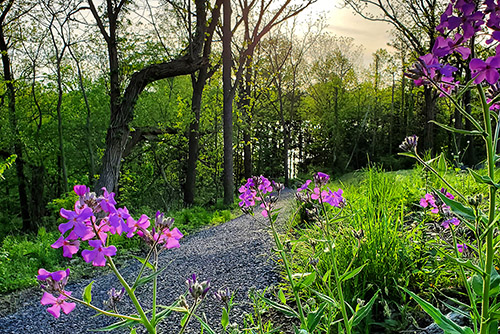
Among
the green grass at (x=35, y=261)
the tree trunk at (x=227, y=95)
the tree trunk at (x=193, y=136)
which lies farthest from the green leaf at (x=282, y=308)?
the tree trunk at (x=193, y=136)

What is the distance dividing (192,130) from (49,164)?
21.1ft

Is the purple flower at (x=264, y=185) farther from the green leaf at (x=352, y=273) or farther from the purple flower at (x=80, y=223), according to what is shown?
the purple flower at (x=80, y=223)

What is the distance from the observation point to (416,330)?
183cm

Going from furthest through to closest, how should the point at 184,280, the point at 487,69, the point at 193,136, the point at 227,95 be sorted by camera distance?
the point at 193,136
the point at 227,95
the point at 184,280
the point at 487,69

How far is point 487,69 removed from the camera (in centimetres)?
78

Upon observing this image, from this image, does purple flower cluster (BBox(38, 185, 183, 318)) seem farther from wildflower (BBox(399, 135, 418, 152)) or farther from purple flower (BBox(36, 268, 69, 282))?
wildflower (BBox(399, 135, 418, 152))

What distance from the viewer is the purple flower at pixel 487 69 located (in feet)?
2.50

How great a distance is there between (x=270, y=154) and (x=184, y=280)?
19.5 metres

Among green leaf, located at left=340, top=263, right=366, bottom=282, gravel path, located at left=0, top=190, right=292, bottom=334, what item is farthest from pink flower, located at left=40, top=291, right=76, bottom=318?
gravel path, located at left=0, top=190, right=292, bottom=334

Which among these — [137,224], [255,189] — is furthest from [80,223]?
[255,189]

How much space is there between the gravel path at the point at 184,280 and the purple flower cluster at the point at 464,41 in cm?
163

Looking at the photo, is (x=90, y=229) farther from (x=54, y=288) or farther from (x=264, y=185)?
(x=264, y=185)

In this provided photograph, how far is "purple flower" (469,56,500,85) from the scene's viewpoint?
2.50 ft

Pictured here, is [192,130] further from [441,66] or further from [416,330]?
[441,66]
